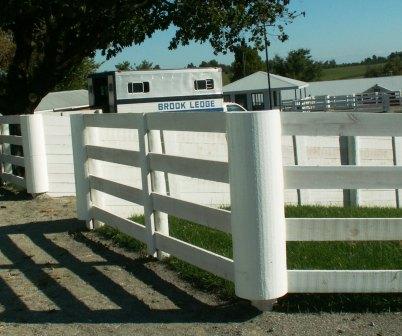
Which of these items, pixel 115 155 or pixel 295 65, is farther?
pixel 295 65

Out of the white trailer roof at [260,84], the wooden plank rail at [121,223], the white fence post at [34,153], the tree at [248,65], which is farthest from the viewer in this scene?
the tree at [248,65]

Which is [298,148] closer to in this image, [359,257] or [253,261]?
[359,257]

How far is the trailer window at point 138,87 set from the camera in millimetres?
33969

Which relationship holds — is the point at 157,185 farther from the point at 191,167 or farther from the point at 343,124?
the point at 343,124

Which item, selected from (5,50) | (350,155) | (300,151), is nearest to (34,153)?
(300,151)

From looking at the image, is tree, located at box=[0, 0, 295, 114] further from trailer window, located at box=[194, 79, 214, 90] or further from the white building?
the white building

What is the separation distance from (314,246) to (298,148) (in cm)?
410

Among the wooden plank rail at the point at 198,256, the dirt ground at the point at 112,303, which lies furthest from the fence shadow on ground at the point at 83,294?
the wooden plank rail at the point at 198,256

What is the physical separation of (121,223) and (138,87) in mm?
26838

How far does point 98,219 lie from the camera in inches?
331

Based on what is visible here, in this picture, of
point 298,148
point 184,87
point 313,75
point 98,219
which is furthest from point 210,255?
point 313,75

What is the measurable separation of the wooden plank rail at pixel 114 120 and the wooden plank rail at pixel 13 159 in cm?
435

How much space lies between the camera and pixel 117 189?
775 centimetres

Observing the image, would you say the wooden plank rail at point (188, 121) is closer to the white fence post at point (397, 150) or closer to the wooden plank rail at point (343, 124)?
the wooden plank rail at point (343, 124)
